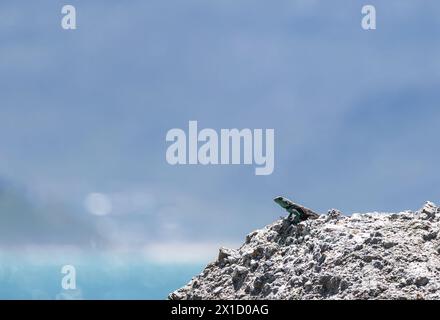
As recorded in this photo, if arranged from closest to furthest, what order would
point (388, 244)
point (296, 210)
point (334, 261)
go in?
point (334, 261) → point (388, 244) → point (296, 210)

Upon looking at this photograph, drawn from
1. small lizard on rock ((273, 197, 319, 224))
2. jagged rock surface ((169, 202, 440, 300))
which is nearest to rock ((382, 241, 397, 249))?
jagged rock surface ((169, 202, 440, 300))

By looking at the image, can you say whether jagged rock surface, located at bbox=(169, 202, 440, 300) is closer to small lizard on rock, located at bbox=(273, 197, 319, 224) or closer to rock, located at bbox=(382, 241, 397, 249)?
rock, located at bbox=(382, 241, 397, 249)

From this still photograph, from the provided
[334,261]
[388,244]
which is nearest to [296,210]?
[334,261]

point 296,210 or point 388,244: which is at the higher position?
point 296,210

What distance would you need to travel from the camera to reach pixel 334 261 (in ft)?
53.9

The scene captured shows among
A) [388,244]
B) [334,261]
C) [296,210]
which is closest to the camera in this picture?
[334,261]

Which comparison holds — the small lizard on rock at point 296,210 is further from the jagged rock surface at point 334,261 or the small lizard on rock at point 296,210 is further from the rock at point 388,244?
the rock at point 388,244

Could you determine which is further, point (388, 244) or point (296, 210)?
point (296, 210)

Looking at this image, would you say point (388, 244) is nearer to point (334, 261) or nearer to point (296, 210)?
point (334, 261)

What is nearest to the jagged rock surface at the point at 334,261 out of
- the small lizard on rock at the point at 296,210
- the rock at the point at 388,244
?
the rock at the point at 388,244

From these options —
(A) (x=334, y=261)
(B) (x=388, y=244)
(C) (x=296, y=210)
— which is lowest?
(A) (x=334, y=261)
